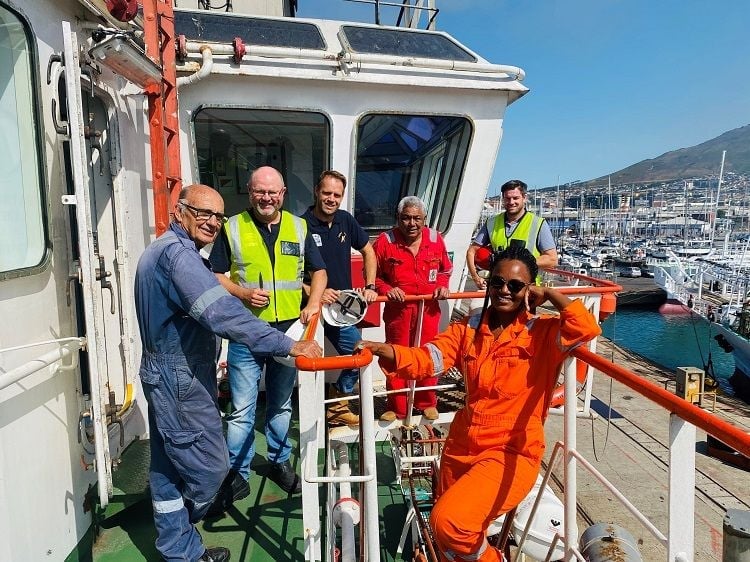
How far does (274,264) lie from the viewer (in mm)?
2574

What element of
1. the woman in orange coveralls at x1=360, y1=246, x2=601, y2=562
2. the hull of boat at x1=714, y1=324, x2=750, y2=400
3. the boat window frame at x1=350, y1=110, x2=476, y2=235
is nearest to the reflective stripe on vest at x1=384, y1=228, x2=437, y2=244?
the boat window frame at x1=350, y1=110, x2=476, y2=235

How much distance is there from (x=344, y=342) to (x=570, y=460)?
187cm

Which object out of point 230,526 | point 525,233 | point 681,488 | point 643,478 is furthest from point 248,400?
point 643,478

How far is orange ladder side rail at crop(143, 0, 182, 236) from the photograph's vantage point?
307 centimetres

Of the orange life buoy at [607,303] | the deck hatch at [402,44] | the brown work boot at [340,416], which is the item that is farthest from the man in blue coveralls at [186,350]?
the deck hatch at [402,44]

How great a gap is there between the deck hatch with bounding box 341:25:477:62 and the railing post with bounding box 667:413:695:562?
3.62 m

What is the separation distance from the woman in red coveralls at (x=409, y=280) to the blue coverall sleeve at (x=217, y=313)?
151cm

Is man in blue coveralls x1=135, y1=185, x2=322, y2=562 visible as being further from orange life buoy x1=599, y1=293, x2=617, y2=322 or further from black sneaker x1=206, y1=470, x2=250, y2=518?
orange life buoy x1=599, y1=293, x2=617, y2=322

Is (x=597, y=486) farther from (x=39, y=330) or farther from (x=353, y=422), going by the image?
(x=39, y=330)

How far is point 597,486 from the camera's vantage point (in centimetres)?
579

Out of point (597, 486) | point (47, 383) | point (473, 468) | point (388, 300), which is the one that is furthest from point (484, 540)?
point (597, 486)

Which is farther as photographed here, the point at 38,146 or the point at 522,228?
the point at 522,228

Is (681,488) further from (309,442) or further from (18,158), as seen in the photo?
(18,158)

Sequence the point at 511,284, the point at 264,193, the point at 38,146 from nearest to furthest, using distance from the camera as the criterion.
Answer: the point at 511,284 → the point at 38,146 → the point at 264,193
